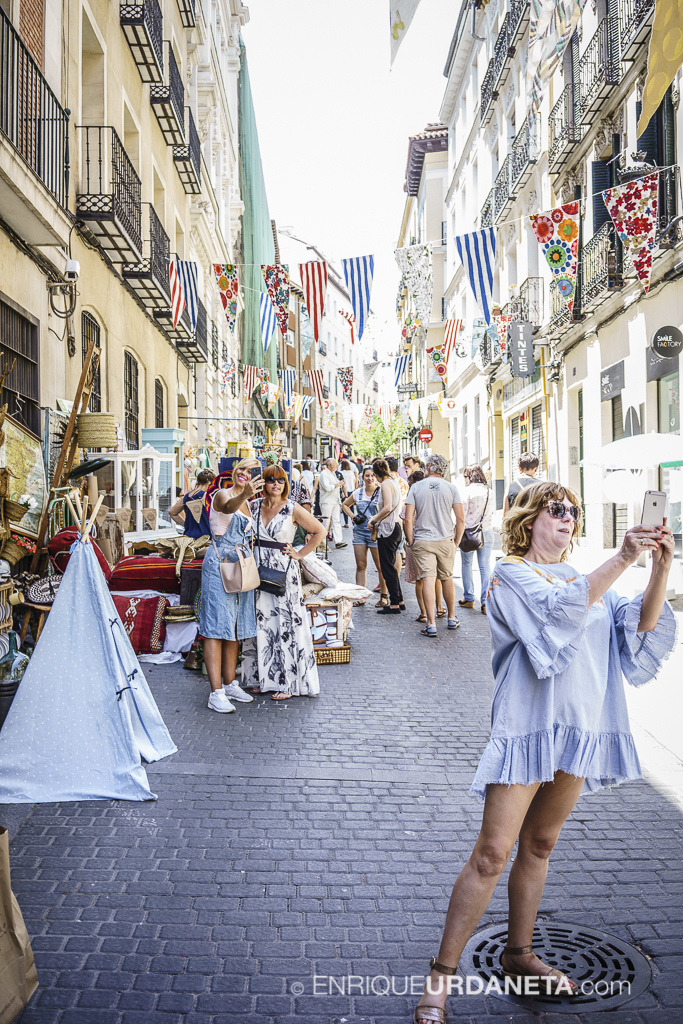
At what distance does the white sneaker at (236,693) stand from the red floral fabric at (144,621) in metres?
2.05

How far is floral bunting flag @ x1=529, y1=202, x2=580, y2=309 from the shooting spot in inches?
614

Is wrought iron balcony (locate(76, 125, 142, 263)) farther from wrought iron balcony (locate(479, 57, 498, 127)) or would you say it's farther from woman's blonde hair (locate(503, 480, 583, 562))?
wrought iron balcony (locate(479, 57, 498, 127))

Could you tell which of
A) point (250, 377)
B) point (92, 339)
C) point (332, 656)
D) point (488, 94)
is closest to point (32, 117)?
point (92, 339)

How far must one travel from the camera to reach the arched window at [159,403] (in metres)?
19.5

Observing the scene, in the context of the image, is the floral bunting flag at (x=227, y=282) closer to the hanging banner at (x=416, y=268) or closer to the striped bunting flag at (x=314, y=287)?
the striped bunting flag at (x=314, y=287)

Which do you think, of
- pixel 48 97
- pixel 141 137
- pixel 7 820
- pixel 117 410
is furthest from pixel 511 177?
pixel 7 820

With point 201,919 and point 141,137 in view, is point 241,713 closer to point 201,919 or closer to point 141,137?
point 201,919

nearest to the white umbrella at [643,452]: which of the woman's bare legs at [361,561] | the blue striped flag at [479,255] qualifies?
the woman's bare legs at [361,561]

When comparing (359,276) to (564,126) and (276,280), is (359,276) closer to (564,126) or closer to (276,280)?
(276,280)

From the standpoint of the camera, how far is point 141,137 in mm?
16672

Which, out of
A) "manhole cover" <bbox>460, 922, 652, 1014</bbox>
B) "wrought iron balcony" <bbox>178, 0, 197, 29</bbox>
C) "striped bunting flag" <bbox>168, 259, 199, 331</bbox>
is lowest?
"manhole cover" <bbox>460, 922, 652, 1014</bbox>

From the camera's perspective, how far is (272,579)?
21.7ft

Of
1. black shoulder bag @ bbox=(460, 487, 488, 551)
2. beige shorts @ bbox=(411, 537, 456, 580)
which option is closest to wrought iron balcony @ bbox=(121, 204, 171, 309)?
black shoulder bag @ bbox=(460, 487, 488, 551)

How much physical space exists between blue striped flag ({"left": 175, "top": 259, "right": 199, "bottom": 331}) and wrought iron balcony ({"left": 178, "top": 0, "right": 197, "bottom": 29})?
24.0ft
